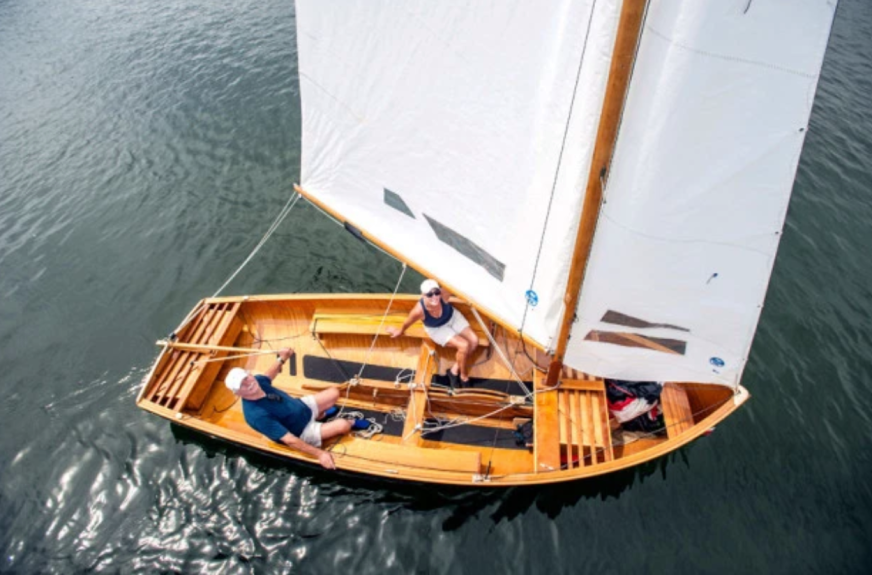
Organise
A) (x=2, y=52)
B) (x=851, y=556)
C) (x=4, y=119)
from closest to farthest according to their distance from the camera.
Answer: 1. (x=851, y=556)
2. (x=4, y=119)
3. (x=2, y=52)

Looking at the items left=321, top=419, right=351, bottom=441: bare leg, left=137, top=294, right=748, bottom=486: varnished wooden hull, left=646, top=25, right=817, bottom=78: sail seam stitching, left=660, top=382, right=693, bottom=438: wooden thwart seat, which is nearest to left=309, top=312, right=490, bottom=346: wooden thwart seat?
left=137, top=294, right=748, bottom=486: varnished wooden hull

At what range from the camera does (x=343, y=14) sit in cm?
620

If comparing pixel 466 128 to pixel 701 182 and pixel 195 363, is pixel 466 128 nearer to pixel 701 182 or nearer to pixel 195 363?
pixel 701 182

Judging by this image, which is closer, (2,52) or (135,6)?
(2,52)

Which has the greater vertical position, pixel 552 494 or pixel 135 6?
pixel 135 6

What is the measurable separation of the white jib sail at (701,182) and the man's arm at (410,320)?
282 centimetres

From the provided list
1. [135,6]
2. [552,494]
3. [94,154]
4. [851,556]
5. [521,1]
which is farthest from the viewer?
[135,6]

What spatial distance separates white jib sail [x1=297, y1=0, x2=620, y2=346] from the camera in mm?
5156

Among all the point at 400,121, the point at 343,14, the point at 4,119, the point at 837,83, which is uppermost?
the point at 343,14

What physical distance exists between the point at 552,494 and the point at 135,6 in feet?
92.3

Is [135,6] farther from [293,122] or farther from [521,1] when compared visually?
[521,1]

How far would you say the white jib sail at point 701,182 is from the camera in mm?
4422

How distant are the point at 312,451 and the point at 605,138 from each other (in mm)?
5771

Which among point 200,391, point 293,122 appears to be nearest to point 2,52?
point 293,122
